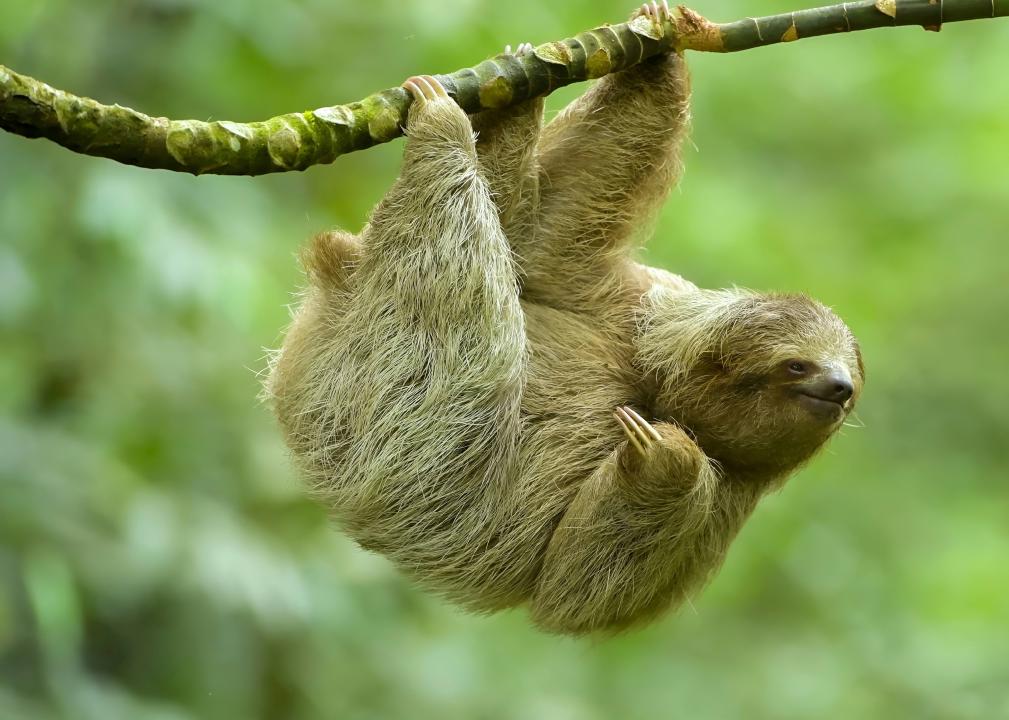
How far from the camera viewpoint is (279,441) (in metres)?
7.09

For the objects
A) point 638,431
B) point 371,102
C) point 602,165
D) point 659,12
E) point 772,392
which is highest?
point 659,12

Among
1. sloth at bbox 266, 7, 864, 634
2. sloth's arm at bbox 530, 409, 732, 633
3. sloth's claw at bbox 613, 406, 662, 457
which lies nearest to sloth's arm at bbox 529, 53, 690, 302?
sloth at bbox 266, 7, 864, 634

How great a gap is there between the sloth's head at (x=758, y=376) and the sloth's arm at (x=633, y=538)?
20cm

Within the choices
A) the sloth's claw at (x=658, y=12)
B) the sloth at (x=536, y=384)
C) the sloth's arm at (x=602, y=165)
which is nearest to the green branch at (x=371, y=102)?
the sloth's claw at (x=658, y=12)

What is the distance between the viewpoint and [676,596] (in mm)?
4652

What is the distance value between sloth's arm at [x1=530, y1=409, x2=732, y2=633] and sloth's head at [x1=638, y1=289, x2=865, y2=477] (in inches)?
7.7

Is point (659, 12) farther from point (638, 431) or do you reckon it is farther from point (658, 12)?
point (638, 431)

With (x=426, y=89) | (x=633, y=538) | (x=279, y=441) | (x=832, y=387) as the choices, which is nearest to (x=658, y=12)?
(x=426, y=89)

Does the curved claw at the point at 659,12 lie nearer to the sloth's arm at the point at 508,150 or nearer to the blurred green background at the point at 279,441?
the sloth's arm at the point at 508,150

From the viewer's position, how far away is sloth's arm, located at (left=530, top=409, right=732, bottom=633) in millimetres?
4059

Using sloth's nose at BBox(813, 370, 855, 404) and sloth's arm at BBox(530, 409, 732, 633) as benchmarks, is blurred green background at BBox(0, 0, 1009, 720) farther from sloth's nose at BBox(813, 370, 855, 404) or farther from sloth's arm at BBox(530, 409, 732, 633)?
sloth's nose at BBox(813, 370, 855, 404)

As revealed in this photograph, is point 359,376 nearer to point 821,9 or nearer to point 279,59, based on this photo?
point 821,9

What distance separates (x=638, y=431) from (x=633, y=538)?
0.44m

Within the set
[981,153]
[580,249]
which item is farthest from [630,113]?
[981,153]
